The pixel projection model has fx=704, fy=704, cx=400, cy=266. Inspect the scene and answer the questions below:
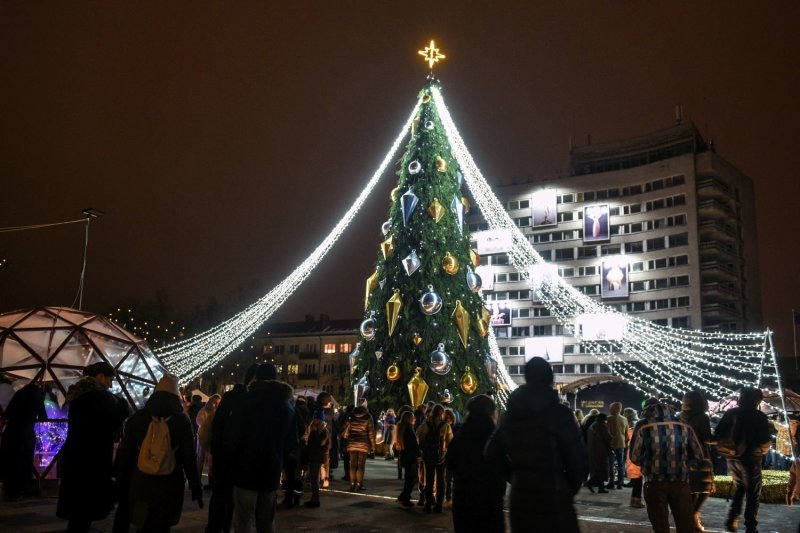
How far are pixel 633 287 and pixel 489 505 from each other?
265ft

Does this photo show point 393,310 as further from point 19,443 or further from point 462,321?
point 19,443

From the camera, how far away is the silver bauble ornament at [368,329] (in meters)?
22.5

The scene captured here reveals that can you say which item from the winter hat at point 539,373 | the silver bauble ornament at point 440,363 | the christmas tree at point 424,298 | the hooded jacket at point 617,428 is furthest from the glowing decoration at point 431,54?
the winter hat at point 539,373

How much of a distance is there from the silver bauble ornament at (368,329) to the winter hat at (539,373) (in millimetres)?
17378

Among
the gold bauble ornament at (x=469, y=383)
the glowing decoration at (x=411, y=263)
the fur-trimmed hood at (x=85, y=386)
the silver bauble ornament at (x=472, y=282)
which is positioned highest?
the glowing decoration at (x=411, y=263)

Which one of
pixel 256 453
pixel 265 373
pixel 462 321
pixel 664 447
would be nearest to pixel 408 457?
pixel 664 447

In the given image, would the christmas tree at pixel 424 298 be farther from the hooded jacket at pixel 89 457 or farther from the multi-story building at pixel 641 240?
the multi-story building at pixel 641 240

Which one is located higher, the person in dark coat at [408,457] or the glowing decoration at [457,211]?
the glowing decoration at [457,211]

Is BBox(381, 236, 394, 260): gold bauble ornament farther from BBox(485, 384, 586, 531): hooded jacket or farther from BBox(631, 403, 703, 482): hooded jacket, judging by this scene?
BBox(485, 384, 586, 531): hooded jacket

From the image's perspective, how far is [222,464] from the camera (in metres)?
6.73

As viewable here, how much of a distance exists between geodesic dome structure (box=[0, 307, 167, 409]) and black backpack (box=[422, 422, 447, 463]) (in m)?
6.51

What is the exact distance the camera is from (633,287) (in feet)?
270

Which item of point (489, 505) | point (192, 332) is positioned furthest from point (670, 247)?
point (489, 505)

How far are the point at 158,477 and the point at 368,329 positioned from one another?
16600 mm
